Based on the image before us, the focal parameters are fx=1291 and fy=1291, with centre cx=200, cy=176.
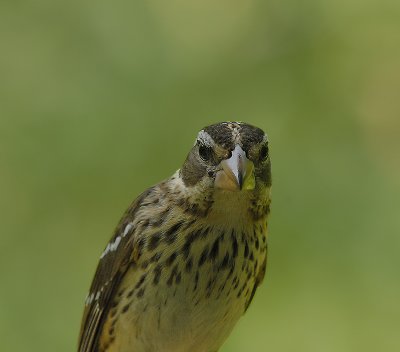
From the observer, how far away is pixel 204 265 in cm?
436

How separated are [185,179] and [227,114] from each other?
2.45 metres

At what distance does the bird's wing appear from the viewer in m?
4.53

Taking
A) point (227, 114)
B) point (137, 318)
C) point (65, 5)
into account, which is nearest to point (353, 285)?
point (227, 114)

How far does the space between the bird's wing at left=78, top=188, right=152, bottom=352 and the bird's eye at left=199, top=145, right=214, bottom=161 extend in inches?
15.2

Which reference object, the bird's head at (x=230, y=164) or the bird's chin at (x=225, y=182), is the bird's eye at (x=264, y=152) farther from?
the bird's chin at (x=225, y=182)

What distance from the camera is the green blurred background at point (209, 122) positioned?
242 inches

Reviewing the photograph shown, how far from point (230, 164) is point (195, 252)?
0.39 meters

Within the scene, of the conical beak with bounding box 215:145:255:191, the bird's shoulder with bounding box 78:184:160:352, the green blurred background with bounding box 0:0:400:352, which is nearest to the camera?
the conical beak with bounding box 215:145:255:191

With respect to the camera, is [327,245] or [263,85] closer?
[327,245]

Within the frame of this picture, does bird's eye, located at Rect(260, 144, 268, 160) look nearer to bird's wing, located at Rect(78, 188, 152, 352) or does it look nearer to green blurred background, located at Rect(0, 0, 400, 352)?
bird's wing, located at Rect(78, 188, 152, 352)

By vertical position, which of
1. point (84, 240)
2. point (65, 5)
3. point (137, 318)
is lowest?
point (137, 318)

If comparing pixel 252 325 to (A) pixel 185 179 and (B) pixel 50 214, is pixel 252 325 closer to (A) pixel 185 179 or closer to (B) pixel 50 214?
(B) pixel 50 214

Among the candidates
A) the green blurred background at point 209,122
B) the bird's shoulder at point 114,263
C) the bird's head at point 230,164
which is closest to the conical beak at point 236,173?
the bird's head at point 230,164

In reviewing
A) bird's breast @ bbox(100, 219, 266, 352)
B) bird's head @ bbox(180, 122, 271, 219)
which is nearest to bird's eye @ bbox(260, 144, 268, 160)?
bird's head @ bbox(180, 122, 271, 219)
